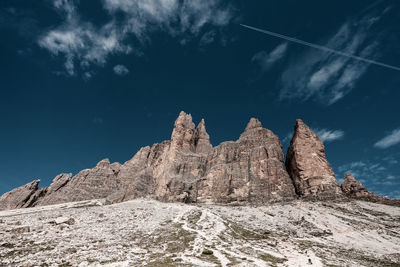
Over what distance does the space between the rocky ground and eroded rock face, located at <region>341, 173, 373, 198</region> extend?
33.5ft

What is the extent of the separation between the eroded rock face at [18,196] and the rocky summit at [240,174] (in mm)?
722

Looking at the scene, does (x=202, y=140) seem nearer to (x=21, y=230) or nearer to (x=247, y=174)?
(x=247, y=174)

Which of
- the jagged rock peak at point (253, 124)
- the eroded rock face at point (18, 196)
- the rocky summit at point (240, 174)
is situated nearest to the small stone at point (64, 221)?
the rocky summit at point (240, 174)

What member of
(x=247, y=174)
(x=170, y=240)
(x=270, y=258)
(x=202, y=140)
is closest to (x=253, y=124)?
(x=202, y=140)

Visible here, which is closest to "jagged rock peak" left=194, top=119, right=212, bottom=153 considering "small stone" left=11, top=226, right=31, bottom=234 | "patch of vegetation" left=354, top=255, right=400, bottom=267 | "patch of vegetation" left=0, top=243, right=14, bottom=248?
"patch of vegetation" left=354, top=255, right=400, bottom=267

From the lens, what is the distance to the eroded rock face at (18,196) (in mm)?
141625

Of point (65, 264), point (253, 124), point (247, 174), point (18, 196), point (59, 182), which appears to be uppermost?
point (253, 124)

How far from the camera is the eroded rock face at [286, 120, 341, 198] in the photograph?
7119 centimetres

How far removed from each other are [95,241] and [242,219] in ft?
121

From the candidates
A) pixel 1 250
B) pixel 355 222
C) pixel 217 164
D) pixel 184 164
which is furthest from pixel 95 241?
pixel 184 164

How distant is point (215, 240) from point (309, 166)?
61.3m

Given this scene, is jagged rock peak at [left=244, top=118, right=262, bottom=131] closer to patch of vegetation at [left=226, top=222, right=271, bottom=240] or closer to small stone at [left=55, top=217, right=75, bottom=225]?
patch of vegetation at [left=226, top=222, right=271, bottom=240]

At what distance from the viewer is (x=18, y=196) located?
147750mm

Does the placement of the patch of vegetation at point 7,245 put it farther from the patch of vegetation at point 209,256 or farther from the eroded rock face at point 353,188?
the eroded rock face at point 353,188
